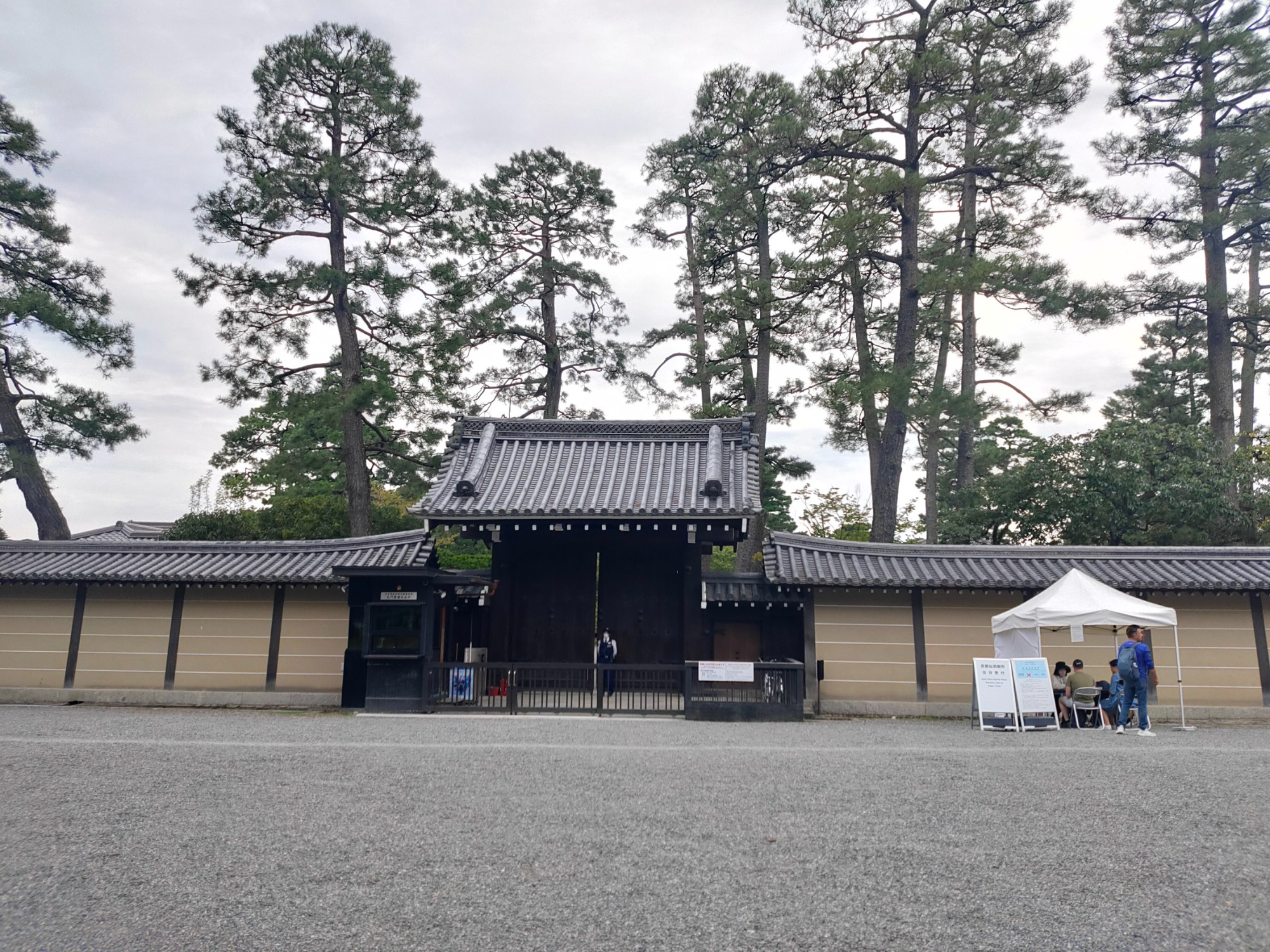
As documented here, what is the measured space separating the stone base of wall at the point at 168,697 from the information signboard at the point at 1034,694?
12.1 metres

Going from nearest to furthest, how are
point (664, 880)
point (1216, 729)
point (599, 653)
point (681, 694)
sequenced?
point (664, 880) < point (1216, 729) < point (681, 694) < point (599, 653)

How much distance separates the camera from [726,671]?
13.0 m

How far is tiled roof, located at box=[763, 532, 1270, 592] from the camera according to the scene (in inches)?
571

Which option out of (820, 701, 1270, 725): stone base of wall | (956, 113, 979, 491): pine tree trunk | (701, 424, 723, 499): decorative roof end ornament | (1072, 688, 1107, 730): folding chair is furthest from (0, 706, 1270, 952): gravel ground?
(956, 113, 979, 491): pine tree trunk

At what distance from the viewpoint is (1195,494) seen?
1875 cm

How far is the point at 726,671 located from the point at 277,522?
45.9 ft

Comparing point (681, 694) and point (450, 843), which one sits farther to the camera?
point (681, 694)

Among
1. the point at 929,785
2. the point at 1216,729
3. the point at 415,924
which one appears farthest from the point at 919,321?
the point at 415,924

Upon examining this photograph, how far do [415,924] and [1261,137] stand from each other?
2476 centimetres

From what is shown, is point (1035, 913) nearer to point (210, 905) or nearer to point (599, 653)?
point (210, 905)

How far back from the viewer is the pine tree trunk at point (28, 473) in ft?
64.7

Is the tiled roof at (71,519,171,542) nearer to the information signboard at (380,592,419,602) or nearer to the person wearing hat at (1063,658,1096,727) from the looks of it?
the information signboard at (380,592,419,602)

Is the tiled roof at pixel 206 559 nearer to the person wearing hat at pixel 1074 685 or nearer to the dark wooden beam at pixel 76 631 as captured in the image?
the dark wooden beam at pixel 76 631

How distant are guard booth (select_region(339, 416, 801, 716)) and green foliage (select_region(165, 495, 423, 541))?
5.78m
